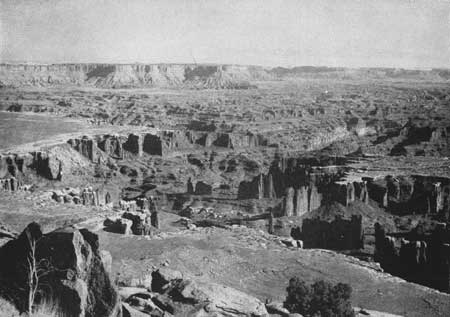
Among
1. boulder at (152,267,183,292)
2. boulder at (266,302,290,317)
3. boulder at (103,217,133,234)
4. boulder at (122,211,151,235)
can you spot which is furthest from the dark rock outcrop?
boulder at (152,267,183,292)

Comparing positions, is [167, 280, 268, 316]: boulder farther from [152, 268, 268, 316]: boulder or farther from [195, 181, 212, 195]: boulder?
[195, 181, 212, 195]: boulder

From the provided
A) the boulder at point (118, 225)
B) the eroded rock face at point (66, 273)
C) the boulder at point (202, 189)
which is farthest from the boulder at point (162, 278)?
the boulder at point (202, 189)

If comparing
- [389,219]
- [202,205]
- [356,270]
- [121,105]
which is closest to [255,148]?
[202,205]

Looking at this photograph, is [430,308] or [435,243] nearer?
[430,308]

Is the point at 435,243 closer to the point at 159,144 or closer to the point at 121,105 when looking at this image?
the point at 159,144

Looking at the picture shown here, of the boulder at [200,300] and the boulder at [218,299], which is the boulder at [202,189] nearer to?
the boulder at [200,300]

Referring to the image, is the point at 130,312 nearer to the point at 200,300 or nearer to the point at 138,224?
the point at 200,300

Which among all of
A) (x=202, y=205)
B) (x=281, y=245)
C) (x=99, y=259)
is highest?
(x=99, y=259)
